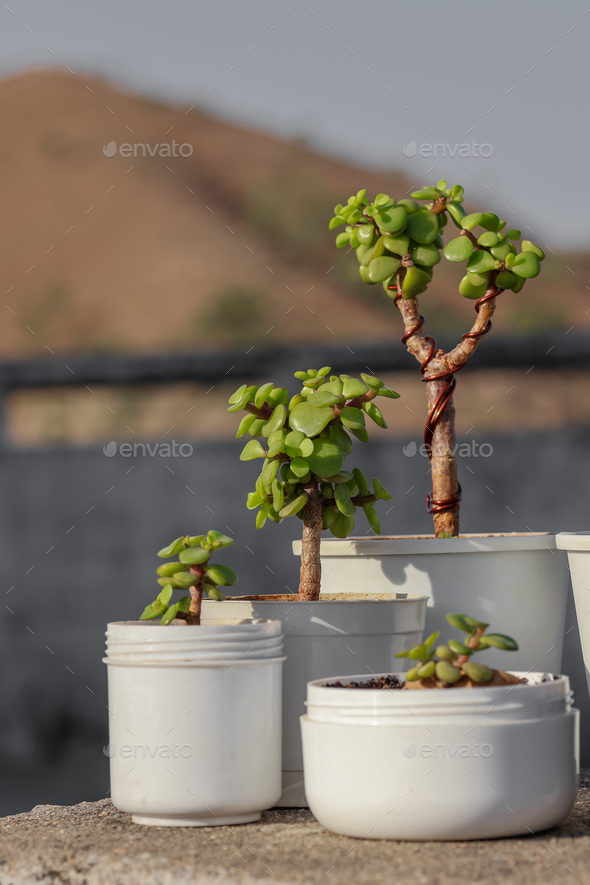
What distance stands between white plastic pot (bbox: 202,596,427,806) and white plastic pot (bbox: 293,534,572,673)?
99 millimetres

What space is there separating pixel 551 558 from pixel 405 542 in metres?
0.22

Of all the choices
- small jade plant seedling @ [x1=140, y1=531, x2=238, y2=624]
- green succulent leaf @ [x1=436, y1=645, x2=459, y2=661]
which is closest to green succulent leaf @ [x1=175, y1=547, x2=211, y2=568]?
small jade plant seedling @ [x1=140, y1=531, x2=238, y2=624]

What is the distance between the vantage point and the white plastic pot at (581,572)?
1.19 meters

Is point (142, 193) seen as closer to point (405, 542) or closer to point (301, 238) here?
point (301, 238)

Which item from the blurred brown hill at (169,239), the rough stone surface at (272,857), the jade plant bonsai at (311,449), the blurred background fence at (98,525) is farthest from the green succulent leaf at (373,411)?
the blurred brown hill at (169,239)

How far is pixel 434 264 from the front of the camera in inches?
55.4

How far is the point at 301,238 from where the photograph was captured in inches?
856

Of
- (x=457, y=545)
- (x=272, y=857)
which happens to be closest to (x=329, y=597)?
(x=457, y=545)

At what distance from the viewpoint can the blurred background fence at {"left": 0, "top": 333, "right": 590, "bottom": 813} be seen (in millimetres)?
2205

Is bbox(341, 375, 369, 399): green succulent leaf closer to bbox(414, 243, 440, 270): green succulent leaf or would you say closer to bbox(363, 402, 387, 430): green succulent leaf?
bbox(363, 402, 387, 430): green succulent leaf

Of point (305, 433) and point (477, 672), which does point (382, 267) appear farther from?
point (477, 672)

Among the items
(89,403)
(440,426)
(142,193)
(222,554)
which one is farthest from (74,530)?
(142,193)

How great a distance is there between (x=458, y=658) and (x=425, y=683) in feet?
0.15

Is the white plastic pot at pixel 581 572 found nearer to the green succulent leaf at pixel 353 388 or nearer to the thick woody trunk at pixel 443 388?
the thick woody trunk at pixel 443 388
